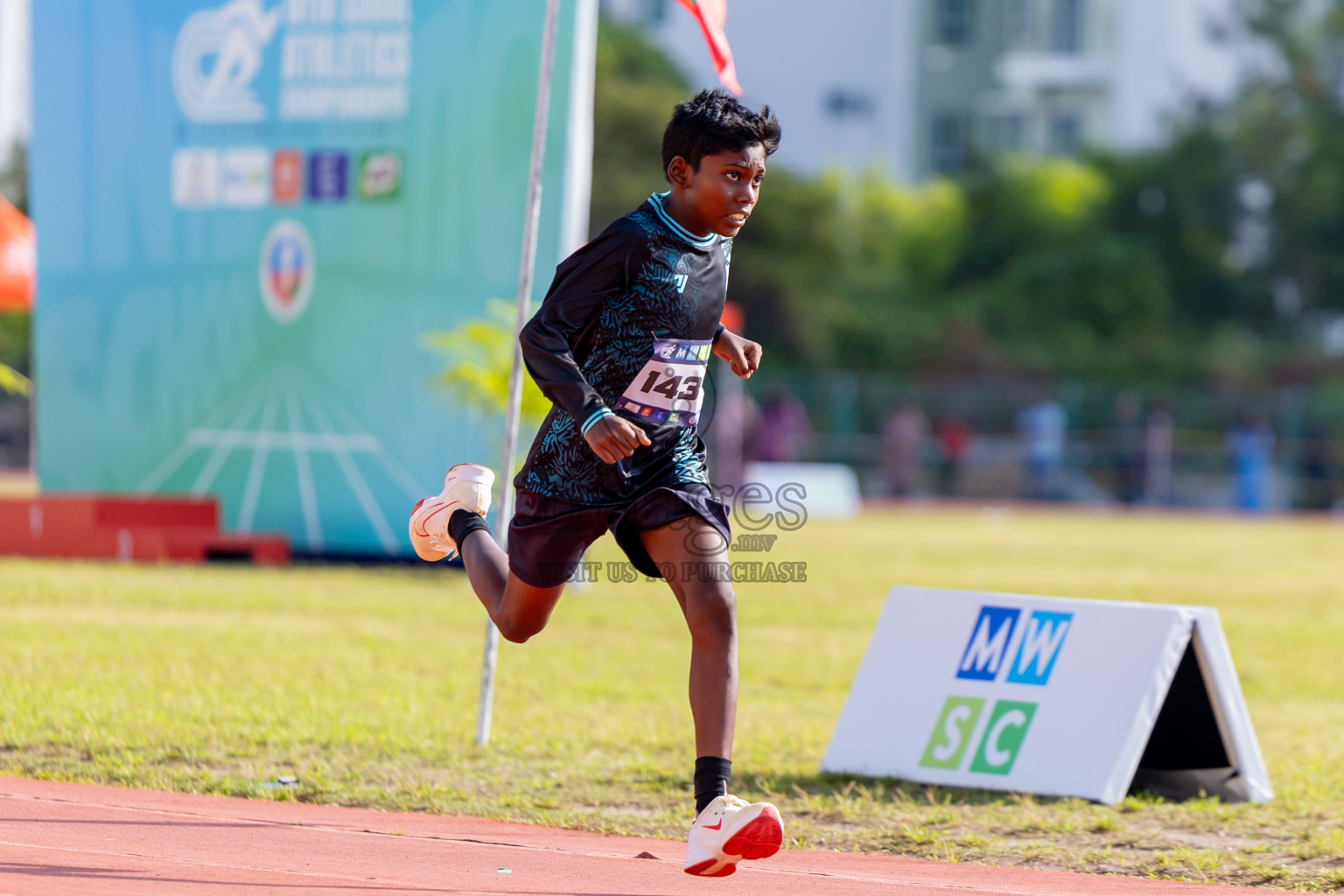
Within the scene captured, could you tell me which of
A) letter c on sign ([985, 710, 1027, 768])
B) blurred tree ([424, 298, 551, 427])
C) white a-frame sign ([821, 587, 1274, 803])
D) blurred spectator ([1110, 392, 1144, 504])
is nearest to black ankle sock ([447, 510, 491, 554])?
white a-frame sign ([821, 587, 1274, 803])

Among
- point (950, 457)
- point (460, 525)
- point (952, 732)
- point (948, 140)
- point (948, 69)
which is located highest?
point (948, 69)

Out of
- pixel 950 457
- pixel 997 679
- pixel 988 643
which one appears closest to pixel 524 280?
pixel 988 643

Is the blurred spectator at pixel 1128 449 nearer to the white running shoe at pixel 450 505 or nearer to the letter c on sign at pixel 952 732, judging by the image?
the letter c on sign at pixel 952 732

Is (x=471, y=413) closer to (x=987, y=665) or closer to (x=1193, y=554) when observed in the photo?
(x=987, y=665)

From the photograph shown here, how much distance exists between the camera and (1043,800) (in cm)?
597

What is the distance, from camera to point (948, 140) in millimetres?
50250

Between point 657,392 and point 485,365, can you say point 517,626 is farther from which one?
point 485,365

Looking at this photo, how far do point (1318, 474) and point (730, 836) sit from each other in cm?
3144

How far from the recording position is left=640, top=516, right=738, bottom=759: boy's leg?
4445mm

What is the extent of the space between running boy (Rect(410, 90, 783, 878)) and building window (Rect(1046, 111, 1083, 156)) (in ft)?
156

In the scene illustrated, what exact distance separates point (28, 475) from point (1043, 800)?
2874 cm

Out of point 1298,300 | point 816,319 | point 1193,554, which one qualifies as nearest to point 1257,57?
point 1298,300

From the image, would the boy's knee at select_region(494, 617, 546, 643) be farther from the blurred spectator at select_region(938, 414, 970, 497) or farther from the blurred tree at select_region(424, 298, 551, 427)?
the blurred spectator at select_region(938, 414, 970, 497)

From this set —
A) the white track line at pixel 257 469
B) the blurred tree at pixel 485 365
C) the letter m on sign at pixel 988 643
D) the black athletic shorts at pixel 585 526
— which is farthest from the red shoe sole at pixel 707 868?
the white track line at pixel 257 469
